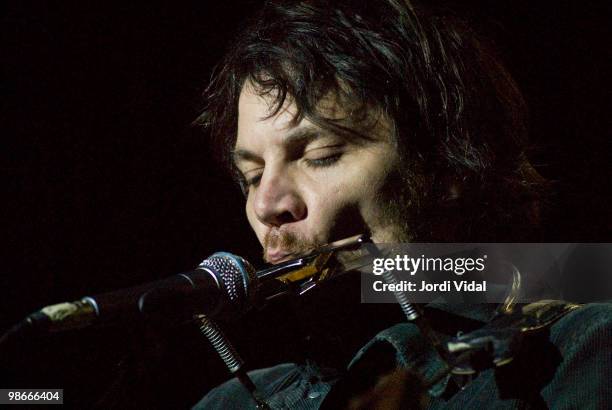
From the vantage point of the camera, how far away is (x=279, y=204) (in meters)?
1.65

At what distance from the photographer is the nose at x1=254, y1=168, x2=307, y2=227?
1650mm

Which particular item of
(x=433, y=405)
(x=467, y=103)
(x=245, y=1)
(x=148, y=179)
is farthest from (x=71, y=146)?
(x=433, y=405)

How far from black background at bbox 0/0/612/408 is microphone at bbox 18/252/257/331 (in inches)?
39.9

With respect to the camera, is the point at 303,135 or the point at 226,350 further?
the point at 303,135

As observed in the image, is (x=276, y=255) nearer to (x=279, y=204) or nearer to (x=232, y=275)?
(x=279, y=204)

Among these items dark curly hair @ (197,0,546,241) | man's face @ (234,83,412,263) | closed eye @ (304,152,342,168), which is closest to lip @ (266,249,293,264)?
man's face @ (234,83,412,263)

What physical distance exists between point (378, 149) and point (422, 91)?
321mm

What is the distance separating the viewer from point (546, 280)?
1603 millimetres

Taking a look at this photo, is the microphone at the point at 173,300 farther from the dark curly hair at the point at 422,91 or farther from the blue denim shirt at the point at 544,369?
the dark curly hair at the point at 422,91

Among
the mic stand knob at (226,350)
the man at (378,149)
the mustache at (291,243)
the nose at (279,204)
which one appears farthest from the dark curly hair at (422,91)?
the mic stand knob at (226,350)

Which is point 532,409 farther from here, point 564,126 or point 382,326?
point 564,126

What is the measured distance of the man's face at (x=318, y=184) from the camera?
1.65 meters

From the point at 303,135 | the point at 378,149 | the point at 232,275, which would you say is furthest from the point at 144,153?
the point at 232,275

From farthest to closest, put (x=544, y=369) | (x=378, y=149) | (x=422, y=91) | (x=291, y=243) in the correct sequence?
(x=422, y=91) < (x=378, y=149) < (x=291, y=243) < (x=544, y=369)
